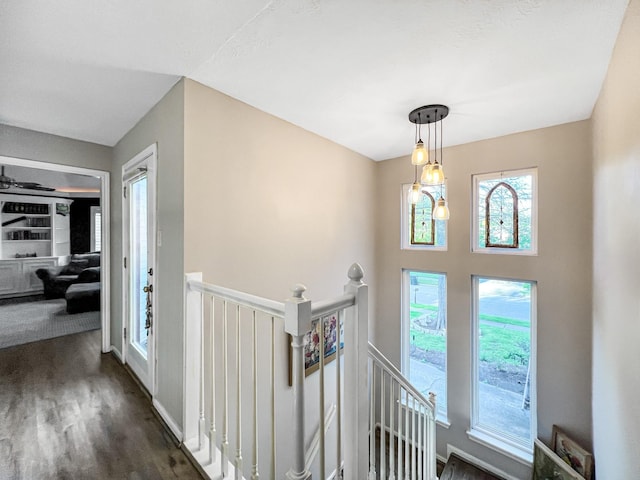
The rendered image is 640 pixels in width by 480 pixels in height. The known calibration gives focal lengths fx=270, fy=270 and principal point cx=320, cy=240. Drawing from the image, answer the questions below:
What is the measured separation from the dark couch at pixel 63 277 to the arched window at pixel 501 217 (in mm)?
6656

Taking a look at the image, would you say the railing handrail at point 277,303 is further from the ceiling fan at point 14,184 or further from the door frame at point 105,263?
the ceiling fan at point 14,184

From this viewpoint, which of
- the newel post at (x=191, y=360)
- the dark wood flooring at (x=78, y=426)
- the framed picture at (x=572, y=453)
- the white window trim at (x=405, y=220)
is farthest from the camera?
the white window trim at (x=405, y=220)

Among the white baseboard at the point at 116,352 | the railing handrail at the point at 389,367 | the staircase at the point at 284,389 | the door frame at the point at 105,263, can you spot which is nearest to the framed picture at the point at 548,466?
the staircase at the point at 284,389

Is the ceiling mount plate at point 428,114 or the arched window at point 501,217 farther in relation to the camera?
the arched window at point 501,217

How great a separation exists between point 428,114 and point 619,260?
160cm

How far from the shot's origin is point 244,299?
133cm

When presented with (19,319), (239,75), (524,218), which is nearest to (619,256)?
(524,218)

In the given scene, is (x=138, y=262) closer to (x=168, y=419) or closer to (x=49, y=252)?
(x=168, y=419)

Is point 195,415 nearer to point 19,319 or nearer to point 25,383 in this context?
point 25,383

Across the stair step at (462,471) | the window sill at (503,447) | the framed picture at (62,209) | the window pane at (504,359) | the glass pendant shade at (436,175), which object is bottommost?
the stair step at (462,471)

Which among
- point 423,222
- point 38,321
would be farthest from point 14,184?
point 423,222

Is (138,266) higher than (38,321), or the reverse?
(138,266)

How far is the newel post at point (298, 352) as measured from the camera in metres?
1.02

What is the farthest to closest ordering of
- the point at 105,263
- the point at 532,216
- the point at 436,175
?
1. the point at 105,263
2. the point at 532,216
3. the point at 436,175
